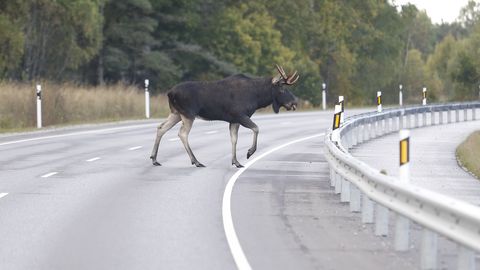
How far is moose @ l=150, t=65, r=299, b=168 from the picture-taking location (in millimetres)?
22516

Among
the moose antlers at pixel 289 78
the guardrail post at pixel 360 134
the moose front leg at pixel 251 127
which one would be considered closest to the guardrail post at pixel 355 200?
the moose front leg at pixel 251 127

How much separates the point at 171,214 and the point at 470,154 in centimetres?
1435

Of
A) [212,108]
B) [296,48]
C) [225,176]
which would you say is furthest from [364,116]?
[296,48]

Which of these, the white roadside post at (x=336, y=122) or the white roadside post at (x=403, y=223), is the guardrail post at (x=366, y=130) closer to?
the white roadside post at (x=336, y=122)

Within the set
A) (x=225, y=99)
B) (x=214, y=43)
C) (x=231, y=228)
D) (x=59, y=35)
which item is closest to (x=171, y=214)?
(x=231, y=228)

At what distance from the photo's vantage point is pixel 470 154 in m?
27.5

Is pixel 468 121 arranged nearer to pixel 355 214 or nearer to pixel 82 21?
pixel 82 21

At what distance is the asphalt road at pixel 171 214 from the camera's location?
35.9 feet

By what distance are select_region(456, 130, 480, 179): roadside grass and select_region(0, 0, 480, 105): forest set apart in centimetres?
1946

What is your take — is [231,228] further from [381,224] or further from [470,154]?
[470,154]

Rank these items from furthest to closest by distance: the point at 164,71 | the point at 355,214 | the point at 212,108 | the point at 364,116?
1. the point at 164,71
2. the point at 364,116
3. the point at 212,108
4. the point at 355,214

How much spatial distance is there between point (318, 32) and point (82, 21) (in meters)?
34.8

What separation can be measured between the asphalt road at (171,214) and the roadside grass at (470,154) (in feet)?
9.79

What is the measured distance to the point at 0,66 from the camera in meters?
53.0
